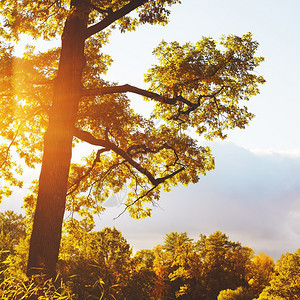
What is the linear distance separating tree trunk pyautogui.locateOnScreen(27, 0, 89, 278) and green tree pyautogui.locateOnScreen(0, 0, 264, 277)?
1.0 inches

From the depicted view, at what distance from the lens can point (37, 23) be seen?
1228cm

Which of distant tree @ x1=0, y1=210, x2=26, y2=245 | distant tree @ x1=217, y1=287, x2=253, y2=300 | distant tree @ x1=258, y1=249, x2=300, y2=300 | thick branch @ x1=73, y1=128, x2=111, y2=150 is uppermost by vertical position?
distant tree @ x1=0, y1=210, x2=26, y2=245

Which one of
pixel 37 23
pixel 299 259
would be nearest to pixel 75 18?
pixel 37 23

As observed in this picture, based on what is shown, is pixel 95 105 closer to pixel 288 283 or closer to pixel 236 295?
A: pixel 288 283

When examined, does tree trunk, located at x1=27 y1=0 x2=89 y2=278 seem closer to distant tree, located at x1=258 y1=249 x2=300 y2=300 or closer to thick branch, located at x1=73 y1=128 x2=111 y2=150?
thick branch, located at x1=73 y1=128 x2=111 y2=150

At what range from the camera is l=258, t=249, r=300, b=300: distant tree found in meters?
31.6

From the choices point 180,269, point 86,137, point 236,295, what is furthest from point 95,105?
point 180,269

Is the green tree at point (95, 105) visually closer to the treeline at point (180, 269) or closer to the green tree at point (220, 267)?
the treeline at point (180, 269)

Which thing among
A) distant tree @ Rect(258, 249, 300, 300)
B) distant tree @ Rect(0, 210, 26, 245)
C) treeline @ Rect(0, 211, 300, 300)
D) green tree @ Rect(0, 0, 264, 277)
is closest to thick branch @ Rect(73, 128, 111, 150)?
green tree @ Rect(0, 0, 264, 277)

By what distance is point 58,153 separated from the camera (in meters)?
8.78

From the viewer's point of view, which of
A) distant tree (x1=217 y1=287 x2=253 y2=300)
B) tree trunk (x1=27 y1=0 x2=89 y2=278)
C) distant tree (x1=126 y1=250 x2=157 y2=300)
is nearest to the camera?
tree trunk (x1=27 y1=0 x2=89 y2=278)

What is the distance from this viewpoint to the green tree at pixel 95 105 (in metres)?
8.90

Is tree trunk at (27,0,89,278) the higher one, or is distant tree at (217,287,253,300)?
tree trunk at (27,0,89,278)

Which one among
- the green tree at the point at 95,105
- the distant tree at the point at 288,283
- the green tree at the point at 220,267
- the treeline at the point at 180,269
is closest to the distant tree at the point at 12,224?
the treeline at the point at 180,269
